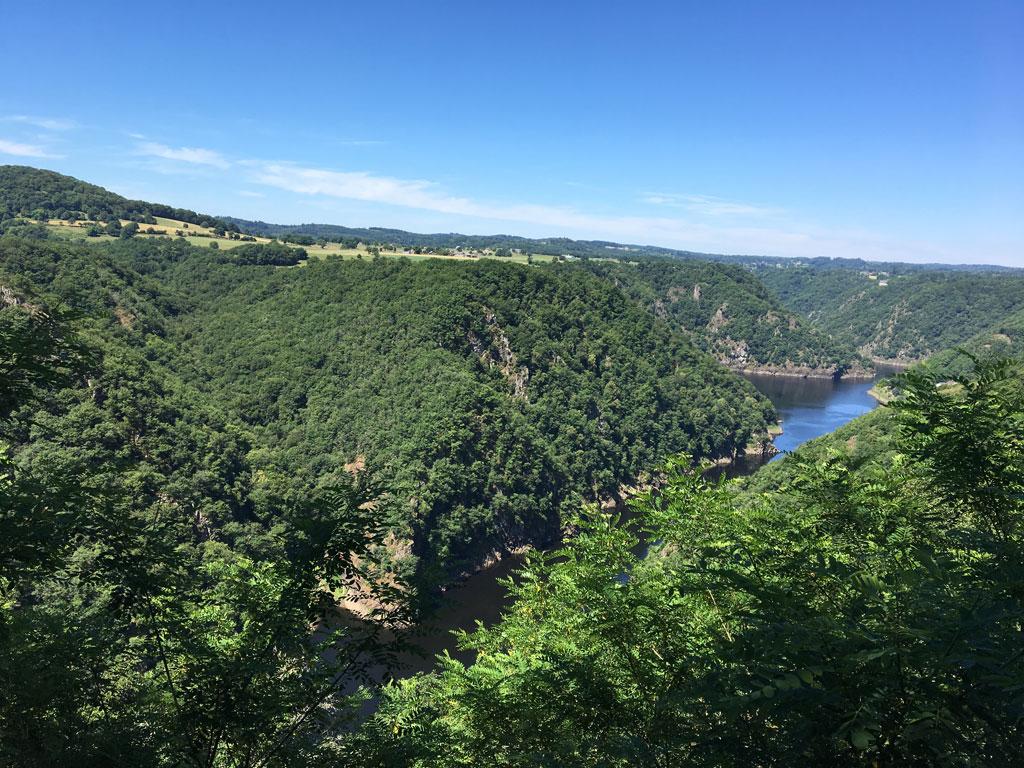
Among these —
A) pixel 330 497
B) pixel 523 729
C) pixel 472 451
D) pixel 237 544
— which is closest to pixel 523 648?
pixel 523 729

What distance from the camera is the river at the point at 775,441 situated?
162ft

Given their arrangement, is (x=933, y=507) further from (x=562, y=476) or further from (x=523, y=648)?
(x=562, y=476)

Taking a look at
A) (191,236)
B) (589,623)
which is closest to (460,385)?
(589,623)

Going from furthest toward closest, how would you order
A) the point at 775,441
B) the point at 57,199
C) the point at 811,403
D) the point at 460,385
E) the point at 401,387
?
1. the point at 811,403
2. the point at 57,199
3. the point at 775,441
4. the point at 401,387
5. the point at 460,385

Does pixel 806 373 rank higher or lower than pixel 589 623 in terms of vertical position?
lower

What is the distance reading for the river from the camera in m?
49.2

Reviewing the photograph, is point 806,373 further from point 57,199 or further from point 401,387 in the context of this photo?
point 57,199

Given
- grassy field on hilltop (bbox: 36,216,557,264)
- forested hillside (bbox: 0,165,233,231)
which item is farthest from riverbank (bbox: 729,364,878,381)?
forested hillside (bbox: 0,165,233,231)

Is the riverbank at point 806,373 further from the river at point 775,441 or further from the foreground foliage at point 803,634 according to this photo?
the foreground foliage at point 803,634

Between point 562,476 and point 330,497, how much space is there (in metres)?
75.2

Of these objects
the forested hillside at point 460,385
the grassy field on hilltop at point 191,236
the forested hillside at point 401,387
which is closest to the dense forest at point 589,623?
the forested hillside at point 401,387

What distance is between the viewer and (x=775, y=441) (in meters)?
116

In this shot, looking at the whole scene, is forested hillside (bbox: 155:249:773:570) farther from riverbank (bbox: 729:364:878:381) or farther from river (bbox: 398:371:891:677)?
riverbank (bbox: 729:364:878:381)

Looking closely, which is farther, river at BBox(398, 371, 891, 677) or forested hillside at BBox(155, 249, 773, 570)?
forested hillside at BBox(155, 249, 773, 570)
